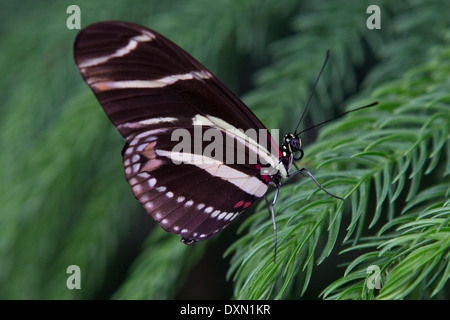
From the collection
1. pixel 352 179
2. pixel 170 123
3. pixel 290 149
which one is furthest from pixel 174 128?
pixel 352 179

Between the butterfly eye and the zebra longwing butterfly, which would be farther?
the butterfly eye

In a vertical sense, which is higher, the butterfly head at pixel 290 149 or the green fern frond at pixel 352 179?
the butterfly head at pixel 290 149

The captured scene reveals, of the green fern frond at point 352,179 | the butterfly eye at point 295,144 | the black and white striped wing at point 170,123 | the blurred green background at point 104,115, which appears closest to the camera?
the green fern frond at point 352,179

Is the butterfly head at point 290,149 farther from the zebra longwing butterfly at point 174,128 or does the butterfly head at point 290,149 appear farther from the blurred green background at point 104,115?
the blurred green background at point 104,115

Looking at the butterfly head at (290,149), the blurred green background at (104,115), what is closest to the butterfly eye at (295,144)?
the butterfly head at (290,149)

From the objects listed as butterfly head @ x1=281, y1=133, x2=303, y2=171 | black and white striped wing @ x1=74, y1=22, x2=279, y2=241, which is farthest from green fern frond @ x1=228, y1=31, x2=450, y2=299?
black and white striped wing @ x1=74, y1=22, x2=279, y2=241

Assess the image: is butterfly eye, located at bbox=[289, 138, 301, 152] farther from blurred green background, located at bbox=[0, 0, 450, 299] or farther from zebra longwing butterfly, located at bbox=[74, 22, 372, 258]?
blurred green background, located at bbox=[0, 0, 450, 299]

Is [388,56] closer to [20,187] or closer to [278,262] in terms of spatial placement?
[278,262]
